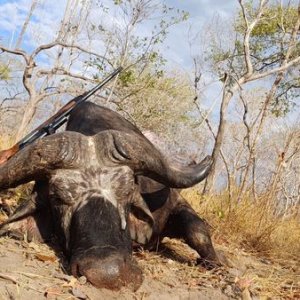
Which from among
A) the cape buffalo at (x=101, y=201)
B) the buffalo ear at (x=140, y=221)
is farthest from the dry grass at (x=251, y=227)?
the buffalo ear at (x=140, y=221)

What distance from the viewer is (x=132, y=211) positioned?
338cm

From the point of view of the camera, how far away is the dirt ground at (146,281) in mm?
2267

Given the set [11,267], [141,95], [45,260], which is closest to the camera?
[11,267]

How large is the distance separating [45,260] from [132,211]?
2.55 ft

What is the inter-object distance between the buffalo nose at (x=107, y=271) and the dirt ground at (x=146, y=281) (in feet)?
0.11

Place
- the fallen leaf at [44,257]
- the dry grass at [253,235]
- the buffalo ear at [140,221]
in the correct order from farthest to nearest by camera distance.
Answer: the dry grass at [253,235] < the buffalo ear at [140,221] < the fallen leaf at [44,257]

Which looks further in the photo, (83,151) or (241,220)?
(241,220)

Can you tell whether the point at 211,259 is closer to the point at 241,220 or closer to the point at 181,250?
the point at 181,250

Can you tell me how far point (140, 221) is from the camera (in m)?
3.45

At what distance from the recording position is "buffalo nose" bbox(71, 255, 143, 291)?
2.31m

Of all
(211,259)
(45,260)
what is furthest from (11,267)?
(211,259)

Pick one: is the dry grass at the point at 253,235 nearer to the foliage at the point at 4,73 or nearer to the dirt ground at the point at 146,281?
the dirt ground at the point at 146,281

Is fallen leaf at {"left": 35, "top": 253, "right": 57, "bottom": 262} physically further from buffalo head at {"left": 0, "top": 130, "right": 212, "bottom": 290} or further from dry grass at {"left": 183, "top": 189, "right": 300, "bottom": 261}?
dry grass at {"left": 183, "top": 189, "right": 300, "bottom": 261}

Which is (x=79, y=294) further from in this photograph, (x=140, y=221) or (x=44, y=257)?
(x=140, y=221)
